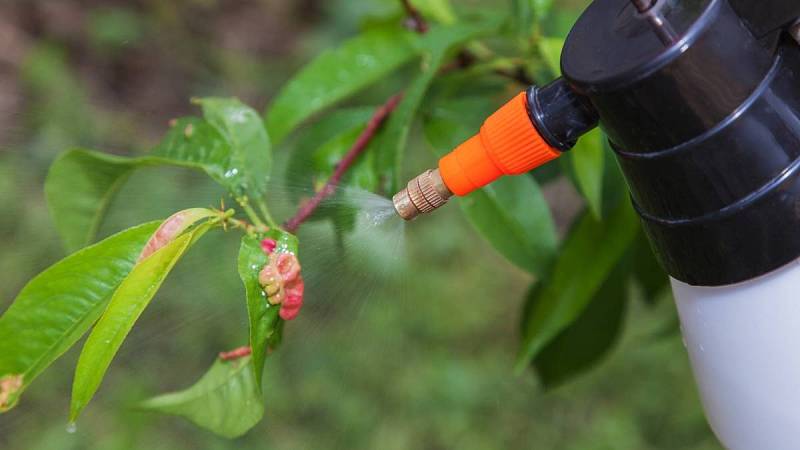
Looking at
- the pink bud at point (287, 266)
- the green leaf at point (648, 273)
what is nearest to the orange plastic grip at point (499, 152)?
the pink bud at point (287, 266)

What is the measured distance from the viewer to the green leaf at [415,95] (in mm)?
812

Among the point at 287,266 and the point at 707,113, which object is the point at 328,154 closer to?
the point at 287,266

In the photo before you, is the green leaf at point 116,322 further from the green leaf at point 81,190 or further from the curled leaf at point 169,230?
the green leaf at point 81,190

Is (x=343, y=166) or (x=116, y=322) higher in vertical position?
(x=116, y=322)

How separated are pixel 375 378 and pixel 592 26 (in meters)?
1.54

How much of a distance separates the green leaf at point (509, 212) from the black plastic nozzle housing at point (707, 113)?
1.03 ft

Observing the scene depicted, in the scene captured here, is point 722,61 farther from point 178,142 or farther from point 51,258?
point 51,258

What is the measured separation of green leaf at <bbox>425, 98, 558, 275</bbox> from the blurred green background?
0.11m

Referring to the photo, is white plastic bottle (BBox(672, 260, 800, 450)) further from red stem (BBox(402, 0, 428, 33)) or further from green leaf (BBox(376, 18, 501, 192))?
red stem (BBox(402, 0, 428, 33))

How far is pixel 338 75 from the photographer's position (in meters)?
0.97

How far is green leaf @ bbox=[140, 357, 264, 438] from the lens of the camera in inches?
26.0

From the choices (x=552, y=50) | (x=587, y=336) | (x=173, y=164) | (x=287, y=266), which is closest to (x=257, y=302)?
(x=287, y=266)

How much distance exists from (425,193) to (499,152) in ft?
0.18

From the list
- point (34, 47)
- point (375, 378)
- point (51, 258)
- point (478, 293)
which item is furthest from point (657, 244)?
point (34, 47)
